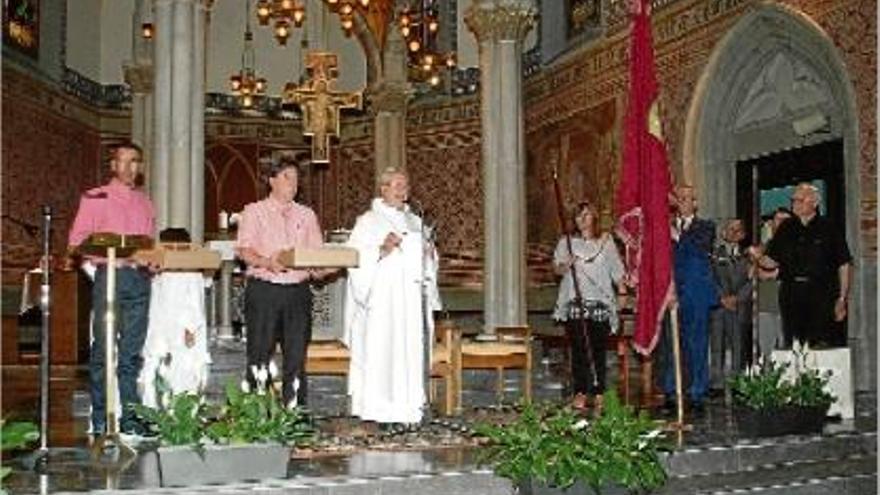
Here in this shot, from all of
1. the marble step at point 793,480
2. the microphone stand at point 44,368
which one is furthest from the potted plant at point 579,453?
the microphone stand at point 44,368

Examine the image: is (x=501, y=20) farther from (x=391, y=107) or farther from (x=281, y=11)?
(x=391, y=107)

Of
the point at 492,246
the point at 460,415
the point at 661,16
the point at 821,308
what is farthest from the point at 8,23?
the point at 821,308

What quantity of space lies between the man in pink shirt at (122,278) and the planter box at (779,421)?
3.80 meters

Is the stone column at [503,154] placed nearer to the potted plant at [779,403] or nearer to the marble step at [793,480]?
the potted plant at [779,403]

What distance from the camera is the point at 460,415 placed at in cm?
915

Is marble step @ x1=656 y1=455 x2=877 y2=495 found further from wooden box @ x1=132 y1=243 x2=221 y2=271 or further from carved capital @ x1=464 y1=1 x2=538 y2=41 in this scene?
carved capital @ x1=464 y1=1 x2=538 y2=41

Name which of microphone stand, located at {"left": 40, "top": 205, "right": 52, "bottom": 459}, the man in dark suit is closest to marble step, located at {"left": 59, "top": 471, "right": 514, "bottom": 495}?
microphone stand, located at {"left": 40, "top": 205, "right": 52, "bottom": 459}

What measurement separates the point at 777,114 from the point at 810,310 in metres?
4.85

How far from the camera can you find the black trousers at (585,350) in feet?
28.7

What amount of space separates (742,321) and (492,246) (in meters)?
4.19

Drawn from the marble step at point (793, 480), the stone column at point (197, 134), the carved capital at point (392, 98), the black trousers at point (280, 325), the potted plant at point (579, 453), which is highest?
the carved capital at point (392, 98)

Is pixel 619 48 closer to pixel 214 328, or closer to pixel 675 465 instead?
pixel 214 328

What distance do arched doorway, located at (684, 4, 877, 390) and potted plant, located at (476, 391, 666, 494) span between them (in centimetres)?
596

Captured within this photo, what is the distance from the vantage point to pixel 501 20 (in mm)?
14375
